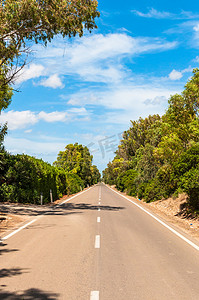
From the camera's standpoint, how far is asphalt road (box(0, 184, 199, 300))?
4.78m

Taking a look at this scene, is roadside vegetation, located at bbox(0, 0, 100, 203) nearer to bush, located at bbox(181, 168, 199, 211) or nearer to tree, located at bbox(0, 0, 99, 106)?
tree, located at bbox(0, 0, 99, 106)

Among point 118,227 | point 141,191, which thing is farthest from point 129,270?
point 141,191

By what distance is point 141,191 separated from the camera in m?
32.7

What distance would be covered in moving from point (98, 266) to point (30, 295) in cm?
198

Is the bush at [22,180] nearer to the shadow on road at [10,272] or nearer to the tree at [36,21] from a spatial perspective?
the tree at [36,21]

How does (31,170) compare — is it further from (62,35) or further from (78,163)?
(78,163)

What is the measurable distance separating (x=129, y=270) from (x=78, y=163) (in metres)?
64.6

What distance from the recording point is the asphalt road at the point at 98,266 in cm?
478

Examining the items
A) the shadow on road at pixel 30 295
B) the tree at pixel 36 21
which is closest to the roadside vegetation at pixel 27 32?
the tree at pixel 36 21

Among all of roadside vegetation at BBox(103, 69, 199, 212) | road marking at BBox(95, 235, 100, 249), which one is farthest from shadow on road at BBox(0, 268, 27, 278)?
roadside vegetation at BBox(103, 69, 199, 212)

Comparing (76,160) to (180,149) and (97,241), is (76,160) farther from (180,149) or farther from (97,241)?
(97,241)

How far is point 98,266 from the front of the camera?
6223mm

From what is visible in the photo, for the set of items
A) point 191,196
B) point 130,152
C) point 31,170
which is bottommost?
point 191,196

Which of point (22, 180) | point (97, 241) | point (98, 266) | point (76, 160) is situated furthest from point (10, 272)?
point (76, 160)
